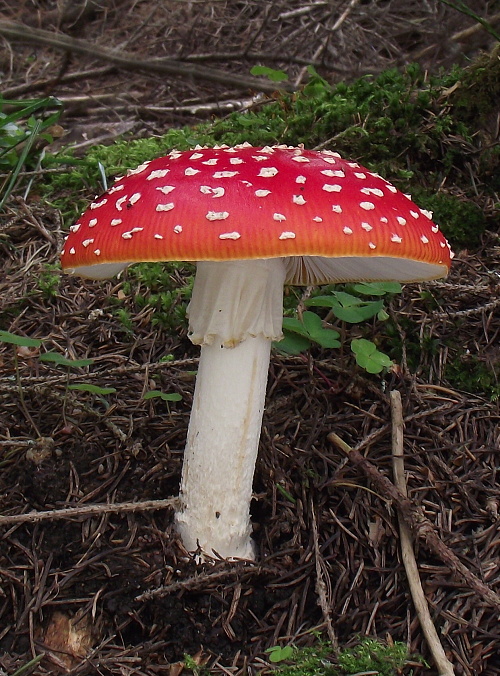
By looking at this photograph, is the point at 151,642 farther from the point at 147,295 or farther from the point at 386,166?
the point at 386,166

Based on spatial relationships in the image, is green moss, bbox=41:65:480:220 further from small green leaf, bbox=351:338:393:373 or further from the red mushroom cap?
the red mushroom cap

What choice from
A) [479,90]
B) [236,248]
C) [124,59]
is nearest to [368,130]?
[479,90]

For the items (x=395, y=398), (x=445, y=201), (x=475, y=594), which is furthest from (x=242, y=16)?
(x=475, y=594)

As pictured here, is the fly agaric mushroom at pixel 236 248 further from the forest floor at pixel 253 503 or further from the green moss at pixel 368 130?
the green moss at pixel 368 130

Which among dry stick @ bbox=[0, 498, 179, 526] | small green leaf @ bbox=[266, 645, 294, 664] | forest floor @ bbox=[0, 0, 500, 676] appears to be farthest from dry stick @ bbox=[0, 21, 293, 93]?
small green leaf @ bbox=[266, 645, 294, 664]

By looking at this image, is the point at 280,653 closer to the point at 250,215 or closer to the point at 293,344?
the point at 293,344

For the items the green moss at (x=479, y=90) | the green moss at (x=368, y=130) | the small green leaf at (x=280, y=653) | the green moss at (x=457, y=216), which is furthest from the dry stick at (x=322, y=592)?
the green moss at (x=479, y=90)

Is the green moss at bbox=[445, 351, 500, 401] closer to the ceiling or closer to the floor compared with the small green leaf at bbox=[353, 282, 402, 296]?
closer to the floor
